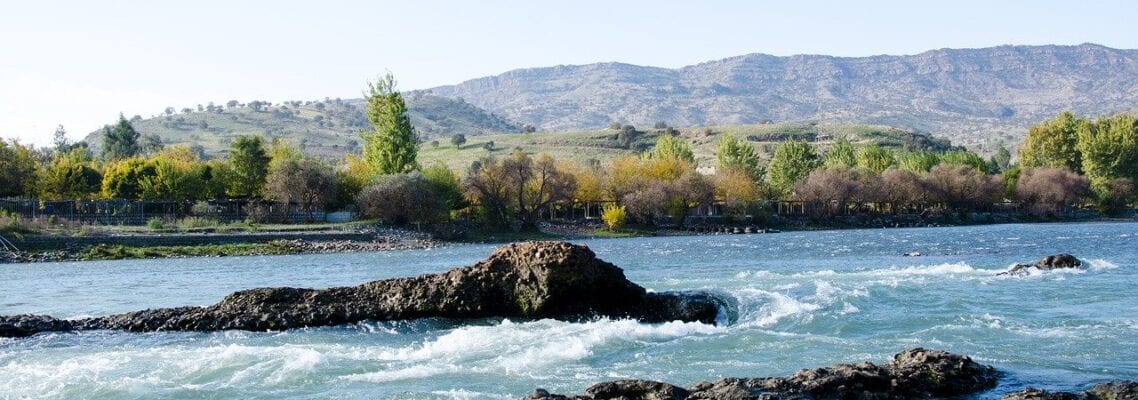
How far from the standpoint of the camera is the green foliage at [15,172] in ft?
338

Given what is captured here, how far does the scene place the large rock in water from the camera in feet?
88.3

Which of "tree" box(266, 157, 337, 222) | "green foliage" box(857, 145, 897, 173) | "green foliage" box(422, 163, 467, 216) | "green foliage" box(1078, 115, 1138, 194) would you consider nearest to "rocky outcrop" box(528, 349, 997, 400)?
"green foliage" box(422, 163, 467, 216)

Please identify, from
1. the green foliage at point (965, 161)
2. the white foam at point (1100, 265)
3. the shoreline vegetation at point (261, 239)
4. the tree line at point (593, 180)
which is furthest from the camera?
the green foliage at point (965, 161)

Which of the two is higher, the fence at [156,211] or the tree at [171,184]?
the tree at [171,184]

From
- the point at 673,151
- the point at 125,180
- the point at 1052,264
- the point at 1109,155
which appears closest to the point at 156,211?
the point at 125,180

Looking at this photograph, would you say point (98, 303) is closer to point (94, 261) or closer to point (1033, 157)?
point (94, 261)

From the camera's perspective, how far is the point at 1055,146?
160 metres

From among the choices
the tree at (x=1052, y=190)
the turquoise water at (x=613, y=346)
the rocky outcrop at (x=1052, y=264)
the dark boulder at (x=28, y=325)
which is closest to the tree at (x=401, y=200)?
the turquoise water at (x=613, y=346)

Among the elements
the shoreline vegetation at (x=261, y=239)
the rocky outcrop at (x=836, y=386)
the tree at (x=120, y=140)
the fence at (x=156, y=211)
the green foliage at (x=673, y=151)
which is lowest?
the shoreline vegetation at (x=261, y=239)

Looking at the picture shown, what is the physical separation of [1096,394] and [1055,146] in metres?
157

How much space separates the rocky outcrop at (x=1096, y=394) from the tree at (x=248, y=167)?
10182 cm

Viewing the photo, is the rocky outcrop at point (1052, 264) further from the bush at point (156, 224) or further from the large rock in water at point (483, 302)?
the bush at point (156, 224)

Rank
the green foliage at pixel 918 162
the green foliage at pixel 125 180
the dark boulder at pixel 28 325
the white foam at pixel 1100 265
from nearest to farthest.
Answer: the dark boulder at pixel 28 325
the white foam at pixel 1100 265
the green foliage at pixel 125 180
the green foliage at pixel 918 162

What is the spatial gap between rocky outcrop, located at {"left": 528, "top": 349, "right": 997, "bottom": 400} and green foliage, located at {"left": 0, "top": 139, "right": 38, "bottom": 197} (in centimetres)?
10121
